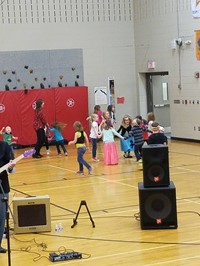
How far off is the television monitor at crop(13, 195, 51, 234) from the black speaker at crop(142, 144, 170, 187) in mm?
1864

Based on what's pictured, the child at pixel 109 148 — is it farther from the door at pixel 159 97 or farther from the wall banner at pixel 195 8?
the door at pixel 159 97

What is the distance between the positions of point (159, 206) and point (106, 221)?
4.48 feet

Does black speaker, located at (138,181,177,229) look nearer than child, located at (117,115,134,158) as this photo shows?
Yes

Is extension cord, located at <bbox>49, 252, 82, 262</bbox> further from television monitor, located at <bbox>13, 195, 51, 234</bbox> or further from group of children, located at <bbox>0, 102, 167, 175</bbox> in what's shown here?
group of children, located at <bbox>0, 102, 167, 175</bbox>

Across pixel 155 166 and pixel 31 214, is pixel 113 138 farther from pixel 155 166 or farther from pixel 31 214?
→ pixel 31 214

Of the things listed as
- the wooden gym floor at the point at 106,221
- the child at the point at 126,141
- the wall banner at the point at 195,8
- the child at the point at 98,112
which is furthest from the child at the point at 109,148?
the wall banner at the point at 195,8

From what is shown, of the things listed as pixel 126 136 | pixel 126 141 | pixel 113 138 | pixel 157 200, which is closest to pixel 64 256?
pixel 157 200

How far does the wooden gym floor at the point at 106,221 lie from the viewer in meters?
9.40

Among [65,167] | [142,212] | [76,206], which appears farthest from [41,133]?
[142,212]

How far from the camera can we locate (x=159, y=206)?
1084 centimetres

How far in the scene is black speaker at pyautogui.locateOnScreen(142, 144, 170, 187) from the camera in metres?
11.0

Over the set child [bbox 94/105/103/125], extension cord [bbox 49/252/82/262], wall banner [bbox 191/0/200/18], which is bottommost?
extension cord [bbox 49/252/82/262]

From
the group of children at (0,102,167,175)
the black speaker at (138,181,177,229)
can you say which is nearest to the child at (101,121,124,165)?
the group of children at (0,102,167,175)

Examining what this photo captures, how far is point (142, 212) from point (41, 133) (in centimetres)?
1233
